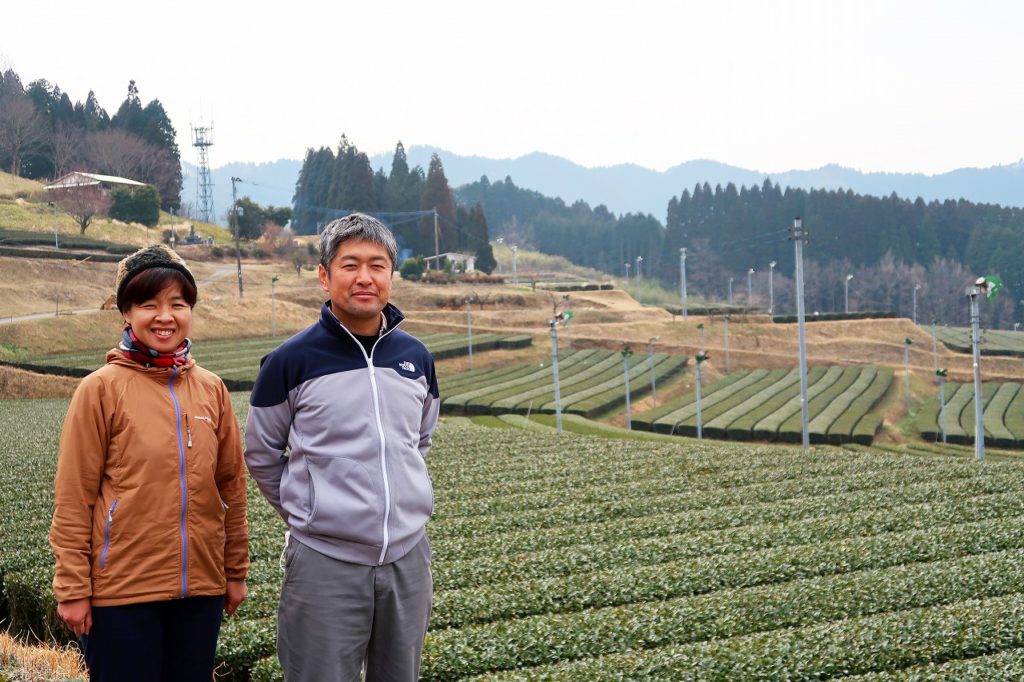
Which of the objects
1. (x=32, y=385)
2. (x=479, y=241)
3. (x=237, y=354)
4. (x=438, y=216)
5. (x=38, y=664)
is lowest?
(x=32, y=385)

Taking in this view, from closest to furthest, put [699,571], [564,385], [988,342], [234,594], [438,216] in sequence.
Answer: [234,594], [699,571], [564,385], [988,342], [438,216]

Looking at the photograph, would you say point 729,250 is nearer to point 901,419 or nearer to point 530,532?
point 901,419

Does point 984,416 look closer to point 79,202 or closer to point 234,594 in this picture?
point 234,594

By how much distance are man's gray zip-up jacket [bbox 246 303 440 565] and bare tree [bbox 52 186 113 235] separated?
219 feet

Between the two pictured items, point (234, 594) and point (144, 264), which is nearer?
point (144, 264)

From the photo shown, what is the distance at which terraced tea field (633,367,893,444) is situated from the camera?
115 ft

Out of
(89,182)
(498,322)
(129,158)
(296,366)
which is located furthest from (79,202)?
(296,366)

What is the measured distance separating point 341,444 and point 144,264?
1193 mm

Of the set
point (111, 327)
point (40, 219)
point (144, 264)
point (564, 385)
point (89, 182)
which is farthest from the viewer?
point (89, 182)

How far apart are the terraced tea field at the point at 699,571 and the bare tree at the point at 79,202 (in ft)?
175

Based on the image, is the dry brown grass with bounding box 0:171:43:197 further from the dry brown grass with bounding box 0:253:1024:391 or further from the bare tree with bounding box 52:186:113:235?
the dry brown grass with bounding box 0:253:1024:391

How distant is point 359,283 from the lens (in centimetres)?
394

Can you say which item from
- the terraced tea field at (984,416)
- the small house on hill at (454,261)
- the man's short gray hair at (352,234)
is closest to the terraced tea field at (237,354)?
the terraced tea field at (984,416)

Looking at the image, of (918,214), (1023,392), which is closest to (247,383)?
(1023,392)
